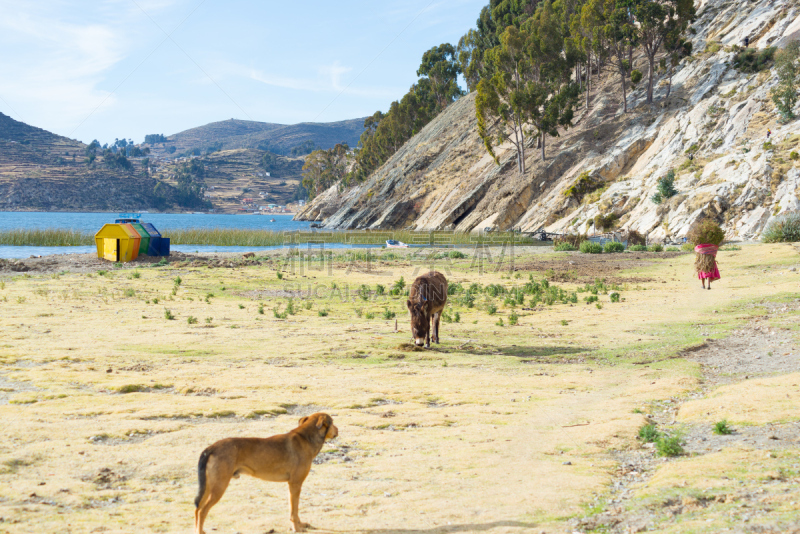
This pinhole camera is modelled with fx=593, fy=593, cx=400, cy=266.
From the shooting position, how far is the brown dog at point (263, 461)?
530cm

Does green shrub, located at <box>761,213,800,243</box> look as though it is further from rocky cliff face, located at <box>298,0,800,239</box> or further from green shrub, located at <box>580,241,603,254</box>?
green shrub, located at <box>580,241,603,254</box>

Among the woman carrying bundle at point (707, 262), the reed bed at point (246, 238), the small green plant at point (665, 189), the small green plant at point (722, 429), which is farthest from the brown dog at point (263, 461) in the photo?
the reed bed at point (246, 238)

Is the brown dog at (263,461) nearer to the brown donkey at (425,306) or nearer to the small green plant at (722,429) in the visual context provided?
the small green plant at (722,429)

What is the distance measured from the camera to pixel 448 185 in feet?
321

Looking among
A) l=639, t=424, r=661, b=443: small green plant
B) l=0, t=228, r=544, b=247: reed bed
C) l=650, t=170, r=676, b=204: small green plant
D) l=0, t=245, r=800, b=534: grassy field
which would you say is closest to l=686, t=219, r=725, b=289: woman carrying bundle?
l=0, t=245, r=800, b=534: grassy field

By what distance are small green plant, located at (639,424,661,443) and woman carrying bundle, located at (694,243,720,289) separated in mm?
18047

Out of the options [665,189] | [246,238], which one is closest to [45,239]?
[246,238]

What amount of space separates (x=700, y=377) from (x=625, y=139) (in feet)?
213

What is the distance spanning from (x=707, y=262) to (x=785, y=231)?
17.5 meters

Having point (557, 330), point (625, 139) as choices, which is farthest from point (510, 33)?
point (557, 330)

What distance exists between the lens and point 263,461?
5719 millimetres

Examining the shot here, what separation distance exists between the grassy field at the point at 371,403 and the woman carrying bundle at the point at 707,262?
2.46 feet

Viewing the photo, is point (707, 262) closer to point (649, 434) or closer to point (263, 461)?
point (649, 434)

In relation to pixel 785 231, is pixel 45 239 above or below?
below
